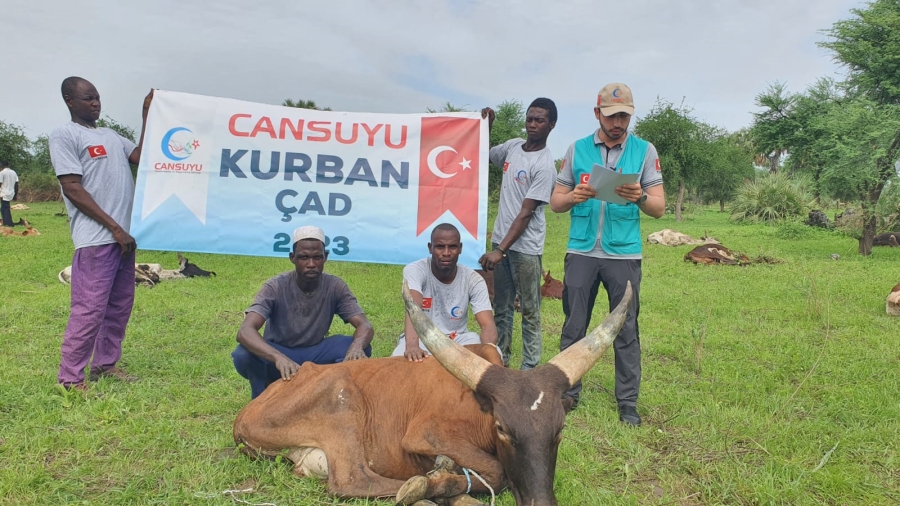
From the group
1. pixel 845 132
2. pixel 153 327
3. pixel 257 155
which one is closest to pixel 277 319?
pixel 257 155

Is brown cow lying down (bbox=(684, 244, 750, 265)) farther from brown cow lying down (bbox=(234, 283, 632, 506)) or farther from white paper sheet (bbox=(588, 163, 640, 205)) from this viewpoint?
brown cow lying down (bbox=(234, 283, 632, 506))

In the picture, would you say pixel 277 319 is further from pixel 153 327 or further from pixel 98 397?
pixel 153 327

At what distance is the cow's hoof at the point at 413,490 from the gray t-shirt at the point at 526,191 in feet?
9.21

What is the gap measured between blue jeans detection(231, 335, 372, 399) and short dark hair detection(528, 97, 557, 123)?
2.74 meters

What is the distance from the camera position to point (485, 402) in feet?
10.1

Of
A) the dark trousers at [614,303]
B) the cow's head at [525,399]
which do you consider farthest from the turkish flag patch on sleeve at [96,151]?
the dark trousers at [614,303]

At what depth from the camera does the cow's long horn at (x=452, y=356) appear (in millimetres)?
3096

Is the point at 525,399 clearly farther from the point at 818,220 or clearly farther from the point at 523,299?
the point at 818,220

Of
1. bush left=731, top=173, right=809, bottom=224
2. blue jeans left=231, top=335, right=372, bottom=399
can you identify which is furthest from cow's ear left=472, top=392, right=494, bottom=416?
bush left=731, top=173, right=809, bottom=224

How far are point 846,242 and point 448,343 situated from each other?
673 inches

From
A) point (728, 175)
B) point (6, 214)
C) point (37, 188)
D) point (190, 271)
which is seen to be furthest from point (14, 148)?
point (728, 175)

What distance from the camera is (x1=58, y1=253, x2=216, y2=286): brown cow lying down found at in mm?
9570

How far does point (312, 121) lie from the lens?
20.5 ft

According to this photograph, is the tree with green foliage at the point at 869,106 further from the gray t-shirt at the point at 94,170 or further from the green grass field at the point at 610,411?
the gray t-shirt at the point at 94,170
